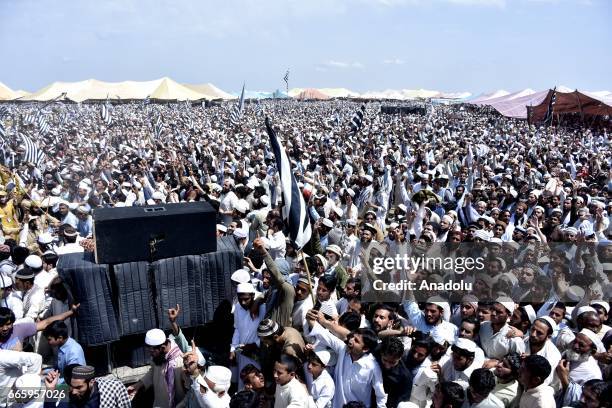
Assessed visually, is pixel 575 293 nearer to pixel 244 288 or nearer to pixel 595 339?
pixel 595 339

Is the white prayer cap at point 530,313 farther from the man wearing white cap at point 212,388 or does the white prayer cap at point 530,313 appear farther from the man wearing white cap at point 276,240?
the man wearing white cap at point 276,240

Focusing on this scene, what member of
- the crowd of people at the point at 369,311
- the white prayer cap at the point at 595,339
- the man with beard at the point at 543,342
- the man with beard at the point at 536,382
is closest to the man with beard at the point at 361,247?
the crowd of people at the point at 369,311

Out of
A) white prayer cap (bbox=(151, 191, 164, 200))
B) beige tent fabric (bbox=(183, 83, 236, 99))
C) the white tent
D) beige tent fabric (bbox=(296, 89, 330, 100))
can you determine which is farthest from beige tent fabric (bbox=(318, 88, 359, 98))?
white prayer cap (bbox=(151, 191, 164, 200))

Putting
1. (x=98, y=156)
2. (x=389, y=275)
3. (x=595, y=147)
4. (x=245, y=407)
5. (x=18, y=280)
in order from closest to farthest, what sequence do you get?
(x=245, y=407), (x=18, y=280), (x=389, y=275), (x=98, y=156), (x=595, y=147)

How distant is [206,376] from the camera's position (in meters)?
3.15

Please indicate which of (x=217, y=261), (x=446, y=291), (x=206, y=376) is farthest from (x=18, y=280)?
(x=446, y=291)

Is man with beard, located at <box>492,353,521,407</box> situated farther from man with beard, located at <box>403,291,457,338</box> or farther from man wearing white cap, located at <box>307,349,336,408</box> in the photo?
man wearing white cap, located at <box>307,349,336,408</box>

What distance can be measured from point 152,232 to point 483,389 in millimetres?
2937

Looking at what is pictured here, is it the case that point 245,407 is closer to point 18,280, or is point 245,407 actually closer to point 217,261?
point 217,261

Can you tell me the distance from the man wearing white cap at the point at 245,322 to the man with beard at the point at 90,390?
40.1 inches

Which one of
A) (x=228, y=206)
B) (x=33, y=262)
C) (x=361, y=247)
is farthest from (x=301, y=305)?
(x=228, y=206)

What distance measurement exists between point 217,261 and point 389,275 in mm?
1749

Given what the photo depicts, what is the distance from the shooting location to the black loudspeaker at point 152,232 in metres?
Answer: 4.21

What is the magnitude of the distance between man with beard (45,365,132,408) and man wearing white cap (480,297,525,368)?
254 centimetres
